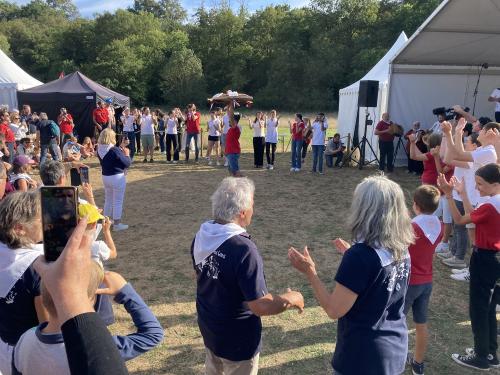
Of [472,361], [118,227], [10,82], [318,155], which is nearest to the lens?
[472,361]

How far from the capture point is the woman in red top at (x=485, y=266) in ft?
10.7

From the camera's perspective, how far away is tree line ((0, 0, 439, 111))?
42688 mm

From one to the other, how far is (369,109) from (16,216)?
1272cm

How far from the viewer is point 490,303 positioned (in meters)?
3.39

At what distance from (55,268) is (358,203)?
58.9 inches

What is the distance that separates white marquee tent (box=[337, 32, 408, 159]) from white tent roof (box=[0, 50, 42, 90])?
42.1ft

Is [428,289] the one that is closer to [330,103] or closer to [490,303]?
[490,303]

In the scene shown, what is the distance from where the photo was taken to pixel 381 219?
81.0 inches

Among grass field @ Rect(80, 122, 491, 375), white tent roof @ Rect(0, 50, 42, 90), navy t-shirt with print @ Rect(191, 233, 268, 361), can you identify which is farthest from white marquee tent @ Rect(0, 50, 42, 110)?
navy t-shirt with print @ Rect(191, 233, 268, 361)

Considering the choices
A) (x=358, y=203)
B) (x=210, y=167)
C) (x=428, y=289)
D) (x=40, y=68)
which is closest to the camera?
(x=358, y=203)

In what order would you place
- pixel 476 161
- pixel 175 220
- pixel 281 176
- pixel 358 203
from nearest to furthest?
1. pixel 358 203
2. pixel 476 161
3. pixel 175 220
4. pixel 281 176

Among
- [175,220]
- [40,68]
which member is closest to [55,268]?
[175,220]

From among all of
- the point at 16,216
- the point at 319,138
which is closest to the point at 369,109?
the point at 319,138

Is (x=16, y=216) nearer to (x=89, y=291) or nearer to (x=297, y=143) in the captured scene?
(x=89, y=291)
